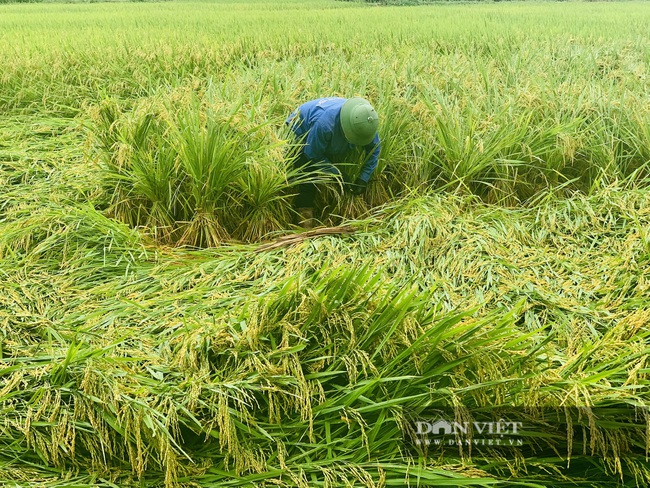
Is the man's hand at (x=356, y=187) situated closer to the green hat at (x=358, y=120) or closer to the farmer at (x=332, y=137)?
the farmer at (x=332, y=137)

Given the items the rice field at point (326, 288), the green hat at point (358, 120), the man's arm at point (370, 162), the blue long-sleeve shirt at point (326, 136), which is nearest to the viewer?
the rice field at point (326, 288)

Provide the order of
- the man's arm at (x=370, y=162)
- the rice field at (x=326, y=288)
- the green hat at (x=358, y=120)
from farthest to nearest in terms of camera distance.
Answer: the man's arm at (x=370, y=162)
the green hat at (x=358, y=120)
the rice field at (x=326, y=288)

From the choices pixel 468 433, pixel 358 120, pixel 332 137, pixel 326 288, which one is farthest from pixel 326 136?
pixel 468 433

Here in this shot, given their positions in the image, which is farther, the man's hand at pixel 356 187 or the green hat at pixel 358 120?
the man's hand at pixel 356 187

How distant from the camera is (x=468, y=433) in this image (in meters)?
1.66

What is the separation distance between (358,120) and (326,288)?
116 cm

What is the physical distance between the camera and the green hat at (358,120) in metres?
2.66

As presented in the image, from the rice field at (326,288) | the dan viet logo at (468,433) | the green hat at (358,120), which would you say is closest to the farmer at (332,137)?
the green hat at (358,120)

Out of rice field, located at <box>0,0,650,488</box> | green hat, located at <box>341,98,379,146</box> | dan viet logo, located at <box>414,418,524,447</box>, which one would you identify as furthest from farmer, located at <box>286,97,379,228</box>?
dan viet logo, located at <box>414,418,524,447</box>

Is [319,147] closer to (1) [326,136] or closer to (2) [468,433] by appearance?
(1) [326,136]

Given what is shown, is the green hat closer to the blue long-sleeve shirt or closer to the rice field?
the blue long-sleeve shirt

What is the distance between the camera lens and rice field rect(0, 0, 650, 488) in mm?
1622

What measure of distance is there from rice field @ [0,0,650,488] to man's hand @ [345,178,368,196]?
0.28ft

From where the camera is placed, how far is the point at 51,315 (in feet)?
7.05
